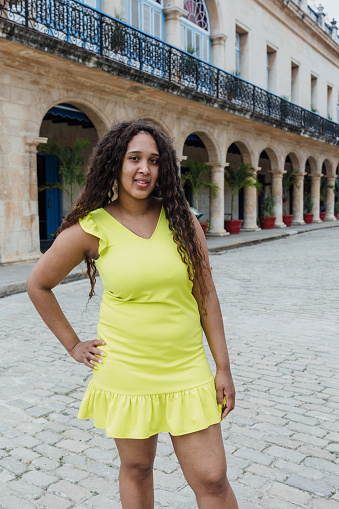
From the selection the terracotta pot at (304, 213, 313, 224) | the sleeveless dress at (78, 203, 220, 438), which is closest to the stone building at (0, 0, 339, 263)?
the terracotta pot at (304, 213, 313, 224)

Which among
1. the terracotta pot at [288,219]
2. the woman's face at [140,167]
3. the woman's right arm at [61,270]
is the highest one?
the woman's face at [140,167]

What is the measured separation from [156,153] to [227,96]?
17.0 m

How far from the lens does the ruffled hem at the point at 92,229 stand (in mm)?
1896

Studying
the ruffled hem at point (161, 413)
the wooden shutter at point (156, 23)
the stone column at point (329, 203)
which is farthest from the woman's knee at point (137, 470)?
the stone column at point (329, 203)

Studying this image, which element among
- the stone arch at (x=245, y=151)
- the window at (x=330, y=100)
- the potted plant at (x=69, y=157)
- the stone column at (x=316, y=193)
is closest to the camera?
the potted plant at (x=69, y=157)

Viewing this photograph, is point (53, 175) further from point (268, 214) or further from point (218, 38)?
point (268, 214)

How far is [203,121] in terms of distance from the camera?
58.6 feet

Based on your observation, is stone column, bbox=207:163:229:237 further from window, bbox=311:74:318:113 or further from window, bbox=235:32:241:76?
window, bbox=311:74:318:113

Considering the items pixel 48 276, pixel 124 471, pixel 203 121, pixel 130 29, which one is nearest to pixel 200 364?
pixel 124 471

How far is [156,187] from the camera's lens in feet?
7.01

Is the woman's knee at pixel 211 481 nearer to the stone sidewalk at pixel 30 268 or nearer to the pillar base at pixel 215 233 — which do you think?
the stone sidewalk at pixel 30 268

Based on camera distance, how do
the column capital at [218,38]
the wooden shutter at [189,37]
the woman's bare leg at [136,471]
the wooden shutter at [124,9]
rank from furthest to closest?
1. the column capital at [218,38]
2. the wooden shutter at [189,37]
3. the wooden shutter at [124,9]
4. the woman's bare leg at [136,471]

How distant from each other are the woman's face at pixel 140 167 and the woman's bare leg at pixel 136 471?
90cm

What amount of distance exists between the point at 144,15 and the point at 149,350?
15950 millimetres
